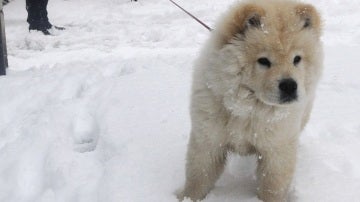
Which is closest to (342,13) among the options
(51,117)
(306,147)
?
(306,147)

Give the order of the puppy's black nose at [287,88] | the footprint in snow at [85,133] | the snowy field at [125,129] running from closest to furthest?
the puppy's black nose at [287,88] < the snowy field at [125,129] < the footprint in snow at [85,133]

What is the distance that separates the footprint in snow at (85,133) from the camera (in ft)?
11.1

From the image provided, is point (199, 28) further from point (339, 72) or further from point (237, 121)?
point (237, 121)

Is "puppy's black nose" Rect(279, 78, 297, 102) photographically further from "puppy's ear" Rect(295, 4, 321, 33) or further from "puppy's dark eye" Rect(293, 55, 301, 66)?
"puppy's ear" Rect(295, 4, 321, 33)

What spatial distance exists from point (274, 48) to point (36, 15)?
5.82 metres

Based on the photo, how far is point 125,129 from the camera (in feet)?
11.2

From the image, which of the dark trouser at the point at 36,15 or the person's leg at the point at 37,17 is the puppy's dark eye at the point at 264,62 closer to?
the person's leg at the point at 37,17

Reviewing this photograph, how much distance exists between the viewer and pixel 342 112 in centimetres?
376

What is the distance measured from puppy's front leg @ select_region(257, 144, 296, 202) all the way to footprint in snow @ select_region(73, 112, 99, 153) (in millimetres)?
1371

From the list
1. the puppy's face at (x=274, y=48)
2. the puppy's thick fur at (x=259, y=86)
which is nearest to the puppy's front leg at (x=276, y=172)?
the puppy's thick fur at (x=259, y=86)

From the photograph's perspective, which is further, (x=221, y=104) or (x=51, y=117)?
(x=51, y=117)

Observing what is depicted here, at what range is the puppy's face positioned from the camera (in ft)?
6.97

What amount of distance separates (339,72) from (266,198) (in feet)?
8.23

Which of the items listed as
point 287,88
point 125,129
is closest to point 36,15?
point 125,129
